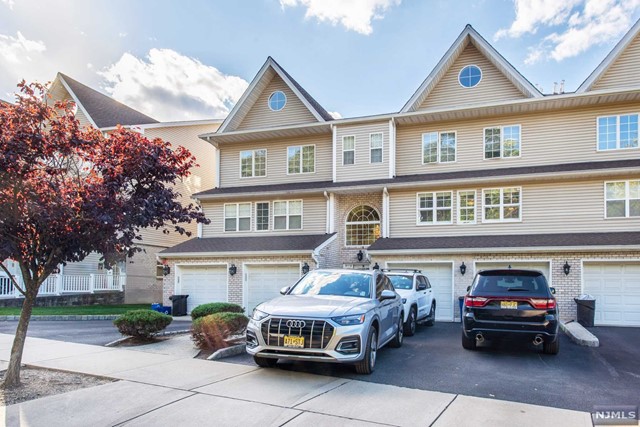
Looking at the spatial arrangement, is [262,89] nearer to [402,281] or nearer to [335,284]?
[402,281]

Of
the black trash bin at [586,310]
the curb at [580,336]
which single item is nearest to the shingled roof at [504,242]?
the black trash bin at [586,310]

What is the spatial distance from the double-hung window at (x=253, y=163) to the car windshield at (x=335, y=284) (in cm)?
1373

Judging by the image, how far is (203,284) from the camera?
20469mm

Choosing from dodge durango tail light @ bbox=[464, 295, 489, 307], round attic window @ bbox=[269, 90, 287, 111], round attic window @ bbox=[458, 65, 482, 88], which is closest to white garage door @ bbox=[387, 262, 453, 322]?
round attic window @ bbox=[458, 65, 482, 88]

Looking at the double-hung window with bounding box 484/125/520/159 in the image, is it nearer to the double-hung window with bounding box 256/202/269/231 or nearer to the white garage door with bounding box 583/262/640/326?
the white garage door with bounding box 583/262/640/326

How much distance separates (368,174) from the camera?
786 inches

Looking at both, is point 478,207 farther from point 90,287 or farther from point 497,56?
point 90,287

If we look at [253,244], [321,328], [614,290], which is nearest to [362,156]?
[253,244]

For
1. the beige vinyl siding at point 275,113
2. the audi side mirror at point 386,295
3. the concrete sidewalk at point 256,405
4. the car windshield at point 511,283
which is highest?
the beige vinyl siding at point 275,113

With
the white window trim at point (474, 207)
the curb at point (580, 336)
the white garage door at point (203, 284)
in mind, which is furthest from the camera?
the white garage door at point (203, 284)

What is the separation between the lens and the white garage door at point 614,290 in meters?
15.5

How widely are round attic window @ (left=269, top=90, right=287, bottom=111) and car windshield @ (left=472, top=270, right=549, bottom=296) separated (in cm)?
1495

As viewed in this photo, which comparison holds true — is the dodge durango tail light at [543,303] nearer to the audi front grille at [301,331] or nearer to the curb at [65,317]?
the audi front grille at [301,331]

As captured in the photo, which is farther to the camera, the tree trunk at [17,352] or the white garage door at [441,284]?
the white garage door at [441,284]
